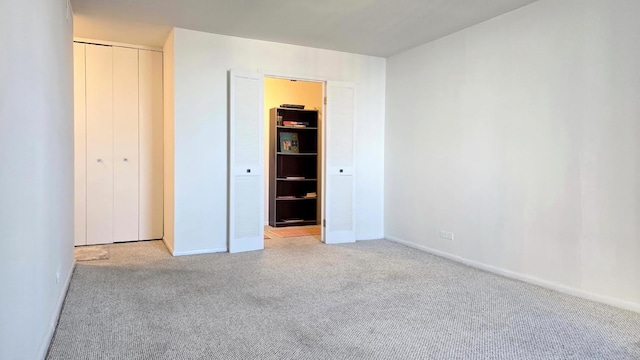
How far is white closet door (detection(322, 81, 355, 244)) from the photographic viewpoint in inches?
209

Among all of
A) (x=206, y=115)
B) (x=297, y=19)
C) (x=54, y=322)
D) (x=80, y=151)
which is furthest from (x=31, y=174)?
(x=80, y=151)

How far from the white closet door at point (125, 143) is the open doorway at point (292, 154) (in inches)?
84.8

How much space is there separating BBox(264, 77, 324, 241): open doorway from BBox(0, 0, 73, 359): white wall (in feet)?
12.6

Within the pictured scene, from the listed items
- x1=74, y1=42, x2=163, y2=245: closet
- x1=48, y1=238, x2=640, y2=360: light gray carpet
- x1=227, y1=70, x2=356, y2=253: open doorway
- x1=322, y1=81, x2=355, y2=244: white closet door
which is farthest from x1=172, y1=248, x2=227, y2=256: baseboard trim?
x1=322, y1=81, x2=355, y2=244: white closet door

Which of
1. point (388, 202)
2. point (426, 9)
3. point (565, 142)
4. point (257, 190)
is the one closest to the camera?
point (565, 142)

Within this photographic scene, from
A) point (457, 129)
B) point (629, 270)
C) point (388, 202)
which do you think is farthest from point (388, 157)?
point (629, 270)

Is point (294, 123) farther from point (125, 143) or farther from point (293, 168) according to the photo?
point (125, 143)

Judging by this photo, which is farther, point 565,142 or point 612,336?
point 565,142

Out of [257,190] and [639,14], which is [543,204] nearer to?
[639,14]

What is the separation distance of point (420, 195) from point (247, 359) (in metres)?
3.35

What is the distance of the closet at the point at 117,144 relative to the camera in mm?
5039

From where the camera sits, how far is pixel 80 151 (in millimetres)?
5020

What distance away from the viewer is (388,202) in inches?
221

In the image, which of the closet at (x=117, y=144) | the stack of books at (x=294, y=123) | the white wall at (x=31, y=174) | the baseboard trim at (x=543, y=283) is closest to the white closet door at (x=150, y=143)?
the closet at (x=117, y=144)
